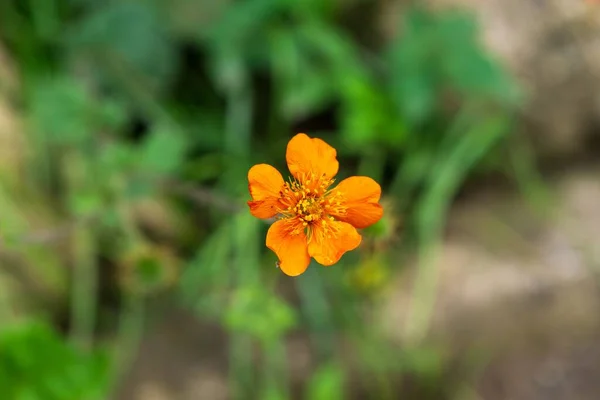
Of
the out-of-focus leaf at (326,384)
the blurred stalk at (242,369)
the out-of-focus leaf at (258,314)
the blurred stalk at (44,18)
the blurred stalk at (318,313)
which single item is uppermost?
the blurred stalk at (44,18)

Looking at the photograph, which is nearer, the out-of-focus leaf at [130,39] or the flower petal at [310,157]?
the flower petal at [310,157]

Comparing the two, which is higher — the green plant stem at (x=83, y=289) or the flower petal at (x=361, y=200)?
the green plant stem at (x=83, y=289)

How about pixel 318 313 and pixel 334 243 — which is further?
pixel 318 313

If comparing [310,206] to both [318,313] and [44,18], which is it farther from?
[44,18]

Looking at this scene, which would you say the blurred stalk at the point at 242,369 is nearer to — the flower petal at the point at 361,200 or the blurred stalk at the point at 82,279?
the blurred stalk at the point at 82,279

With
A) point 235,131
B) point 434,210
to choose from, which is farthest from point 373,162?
point 235,131

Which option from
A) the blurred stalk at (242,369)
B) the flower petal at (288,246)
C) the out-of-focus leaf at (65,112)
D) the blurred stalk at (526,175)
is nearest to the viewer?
the flower petal at (288,246)

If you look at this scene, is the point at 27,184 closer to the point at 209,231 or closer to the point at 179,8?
the point at 209,231

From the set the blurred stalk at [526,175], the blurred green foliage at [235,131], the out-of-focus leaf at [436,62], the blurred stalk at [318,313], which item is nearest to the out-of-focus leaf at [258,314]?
the blurred green foliage at [235,131]

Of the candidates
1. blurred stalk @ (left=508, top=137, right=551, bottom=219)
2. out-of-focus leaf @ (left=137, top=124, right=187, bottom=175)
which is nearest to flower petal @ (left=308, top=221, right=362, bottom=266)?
out-of-focus leaf @ (left=137, top=124, right=187, bottom=175)
